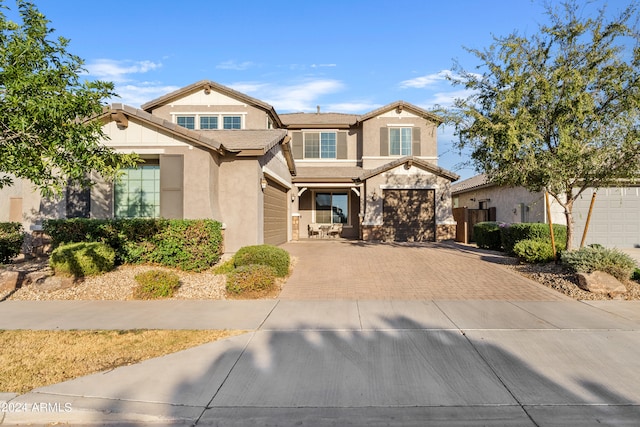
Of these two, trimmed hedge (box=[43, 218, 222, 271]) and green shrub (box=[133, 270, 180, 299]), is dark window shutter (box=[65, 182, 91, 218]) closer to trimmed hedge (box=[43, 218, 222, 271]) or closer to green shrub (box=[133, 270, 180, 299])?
trimmed hedge (box=[43, 218, 222, 271])

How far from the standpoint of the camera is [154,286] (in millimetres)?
8438

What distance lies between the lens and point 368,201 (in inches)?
803

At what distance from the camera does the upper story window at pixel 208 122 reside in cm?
2062

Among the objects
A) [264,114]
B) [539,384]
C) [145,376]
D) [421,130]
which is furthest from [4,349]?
[421,130]

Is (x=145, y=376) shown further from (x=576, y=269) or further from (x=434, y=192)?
(x=434, y=192)

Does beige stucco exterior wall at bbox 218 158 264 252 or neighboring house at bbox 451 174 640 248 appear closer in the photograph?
beige stucco exterior wall at bbox 218 158 264 252

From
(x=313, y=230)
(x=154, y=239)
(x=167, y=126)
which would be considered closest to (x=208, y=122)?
(x=313, y=230)

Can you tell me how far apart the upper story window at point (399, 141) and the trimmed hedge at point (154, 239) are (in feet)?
46.4

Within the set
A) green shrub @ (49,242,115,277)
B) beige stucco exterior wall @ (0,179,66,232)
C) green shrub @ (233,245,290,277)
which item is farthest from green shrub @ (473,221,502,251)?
beige stucco exterior wall @ (0,179,66,232)

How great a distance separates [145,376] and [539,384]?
435 centimetres

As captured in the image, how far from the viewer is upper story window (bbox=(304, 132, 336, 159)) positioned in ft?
76.6

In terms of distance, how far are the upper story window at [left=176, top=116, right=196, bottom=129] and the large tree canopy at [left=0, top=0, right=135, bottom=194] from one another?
14828 millimetres

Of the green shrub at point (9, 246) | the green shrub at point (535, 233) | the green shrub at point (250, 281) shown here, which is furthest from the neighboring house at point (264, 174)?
the green shrub at point (535, 233)

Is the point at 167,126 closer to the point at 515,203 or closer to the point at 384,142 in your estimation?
the point at 384,142
